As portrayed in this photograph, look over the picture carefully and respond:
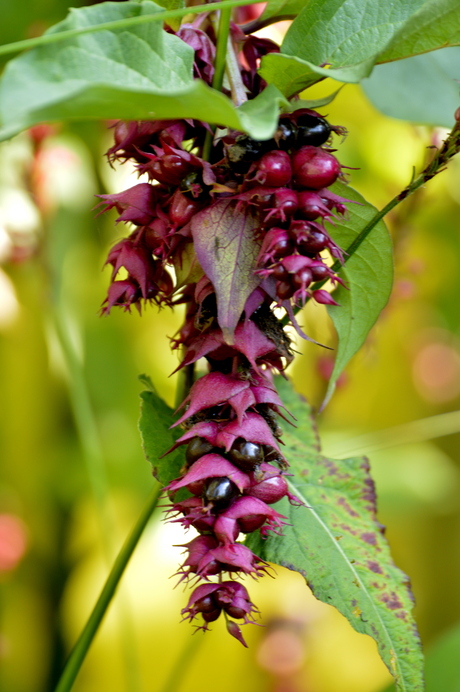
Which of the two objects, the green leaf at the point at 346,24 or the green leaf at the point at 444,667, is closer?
the green leaf at the point at 346,24

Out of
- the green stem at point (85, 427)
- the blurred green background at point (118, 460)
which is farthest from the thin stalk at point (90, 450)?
the blurred green background at point (118, 460)

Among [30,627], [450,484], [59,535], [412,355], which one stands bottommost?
[30,627]

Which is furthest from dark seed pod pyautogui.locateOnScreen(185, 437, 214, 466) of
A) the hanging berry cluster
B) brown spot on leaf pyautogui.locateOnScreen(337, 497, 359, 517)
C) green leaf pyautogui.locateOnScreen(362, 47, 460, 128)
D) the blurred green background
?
the blurred green background

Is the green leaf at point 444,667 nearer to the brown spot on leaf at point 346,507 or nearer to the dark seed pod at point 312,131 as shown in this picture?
the brown spot on leaf at point 346,507

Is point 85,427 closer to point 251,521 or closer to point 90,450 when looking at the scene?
point 90,450

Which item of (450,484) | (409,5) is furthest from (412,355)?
(409,5)

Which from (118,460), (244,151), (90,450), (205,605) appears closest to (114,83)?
(244,151)

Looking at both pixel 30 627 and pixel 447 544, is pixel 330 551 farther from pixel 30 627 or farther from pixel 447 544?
pixel 447 544
